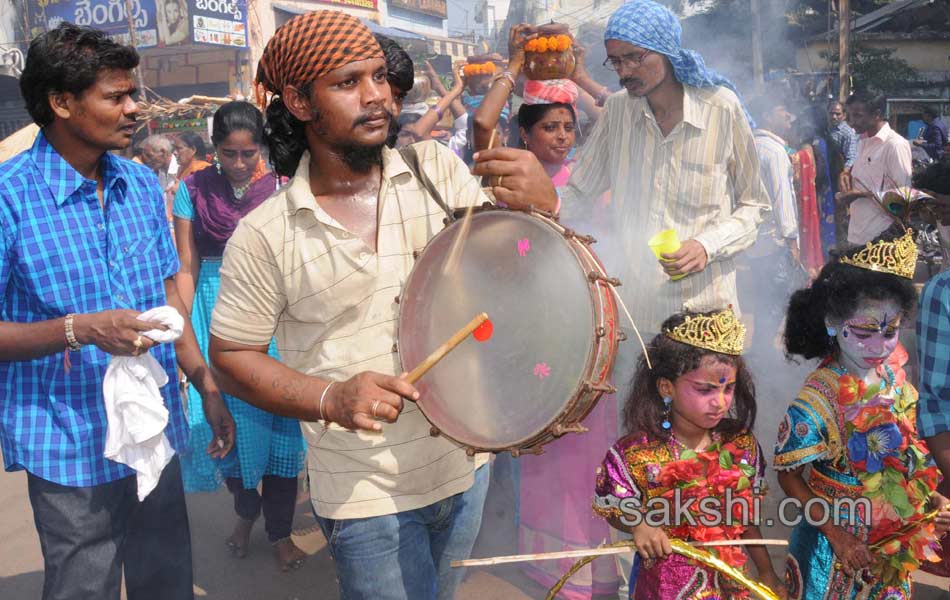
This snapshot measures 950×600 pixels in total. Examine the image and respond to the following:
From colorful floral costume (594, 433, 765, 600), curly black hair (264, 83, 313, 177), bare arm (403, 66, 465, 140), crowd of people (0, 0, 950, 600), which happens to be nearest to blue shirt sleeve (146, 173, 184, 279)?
crowd of people (0, 0, 950, 600)

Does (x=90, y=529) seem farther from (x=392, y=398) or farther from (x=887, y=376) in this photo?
(x=887, y=376)

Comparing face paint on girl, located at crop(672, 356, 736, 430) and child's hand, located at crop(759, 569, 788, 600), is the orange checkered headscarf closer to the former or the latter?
face paint on girl, located at crop(672, 356, 736, 430)

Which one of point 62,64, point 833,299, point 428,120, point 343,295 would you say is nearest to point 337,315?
point 343,295

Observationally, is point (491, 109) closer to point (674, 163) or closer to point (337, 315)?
point (337, 315)

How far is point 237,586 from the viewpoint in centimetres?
383

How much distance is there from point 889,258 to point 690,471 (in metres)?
0.97

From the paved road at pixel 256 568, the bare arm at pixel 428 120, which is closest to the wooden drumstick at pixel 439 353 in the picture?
the paved road at pixel 256 568

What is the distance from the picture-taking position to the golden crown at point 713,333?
2.69m

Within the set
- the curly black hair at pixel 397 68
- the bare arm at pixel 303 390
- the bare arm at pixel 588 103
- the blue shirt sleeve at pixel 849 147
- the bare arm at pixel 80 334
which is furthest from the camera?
the blue shirt sleeve at pixel 849 147

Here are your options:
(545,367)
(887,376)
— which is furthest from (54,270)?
(887,376)

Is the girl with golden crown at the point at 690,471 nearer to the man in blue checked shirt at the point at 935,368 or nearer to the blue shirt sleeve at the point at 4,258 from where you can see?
the man in blue checked shirt at the point at 935,368

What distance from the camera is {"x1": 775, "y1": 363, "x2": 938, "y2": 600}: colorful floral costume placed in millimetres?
2674

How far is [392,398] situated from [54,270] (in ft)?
4.20

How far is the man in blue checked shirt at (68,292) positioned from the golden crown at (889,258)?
2211 mm
